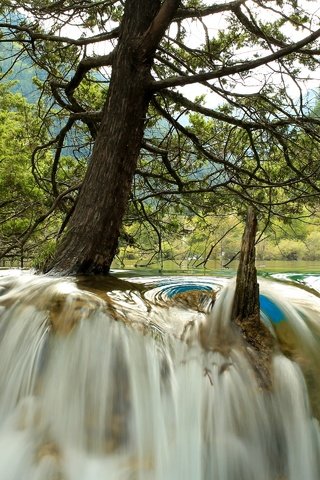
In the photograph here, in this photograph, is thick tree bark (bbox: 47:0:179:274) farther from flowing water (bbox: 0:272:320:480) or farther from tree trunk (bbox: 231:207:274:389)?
tree trunk (bbox: 231:207:274:389)

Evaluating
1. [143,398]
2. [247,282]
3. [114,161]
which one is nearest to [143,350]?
[143,398]

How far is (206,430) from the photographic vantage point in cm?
230

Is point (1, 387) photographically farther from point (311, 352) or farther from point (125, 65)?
point (125, 65)

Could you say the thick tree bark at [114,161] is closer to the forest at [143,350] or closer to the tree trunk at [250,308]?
the forest at [143,350]

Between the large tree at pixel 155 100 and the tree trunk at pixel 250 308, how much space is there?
53.3 inches

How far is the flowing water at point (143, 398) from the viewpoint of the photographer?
2205 mm

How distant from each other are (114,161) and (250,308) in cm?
184

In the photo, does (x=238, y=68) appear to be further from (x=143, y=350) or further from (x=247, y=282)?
(x=143, y=350)

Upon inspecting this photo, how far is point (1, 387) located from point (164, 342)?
0.92m

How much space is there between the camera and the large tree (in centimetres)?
389

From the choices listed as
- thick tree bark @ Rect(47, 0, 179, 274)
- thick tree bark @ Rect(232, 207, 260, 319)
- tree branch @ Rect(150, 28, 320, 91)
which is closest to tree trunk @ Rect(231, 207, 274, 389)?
thick tree bark @ Rect(232, 207, 260, 319)

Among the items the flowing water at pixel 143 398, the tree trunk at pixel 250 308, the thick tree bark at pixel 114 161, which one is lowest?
the flowing water at pixel 143 398

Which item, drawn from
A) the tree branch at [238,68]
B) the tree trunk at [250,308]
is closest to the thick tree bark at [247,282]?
the tree trunk at [250,308]

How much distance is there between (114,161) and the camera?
157 inches
